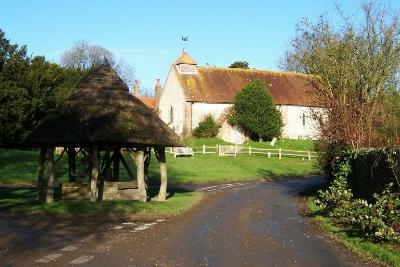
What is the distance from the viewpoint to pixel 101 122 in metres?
19.5

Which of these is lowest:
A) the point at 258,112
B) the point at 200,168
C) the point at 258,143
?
the point at 200,168

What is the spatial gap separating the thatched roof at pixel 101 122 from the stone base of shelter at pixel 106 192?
1780mm

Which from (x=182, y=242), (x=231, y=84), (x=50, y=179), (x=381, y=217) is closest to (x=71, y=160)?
(x=50, y=179)

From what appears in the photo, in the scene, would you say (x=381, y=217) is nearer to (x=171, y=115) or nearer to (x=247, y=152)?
(x=247, y=152)

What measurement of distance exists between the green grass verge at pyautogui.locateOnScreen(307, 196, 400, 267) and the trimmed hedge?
150 centimetres

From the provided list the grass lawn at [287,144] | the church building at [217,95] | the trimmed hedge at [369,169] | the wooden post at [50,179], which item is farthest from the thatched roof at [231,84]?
the trimmed hedge at [369,169]

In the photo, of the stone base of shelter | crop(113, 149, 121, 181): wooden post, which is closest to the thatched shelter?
crop(113, 149, 121, 181): wooden post

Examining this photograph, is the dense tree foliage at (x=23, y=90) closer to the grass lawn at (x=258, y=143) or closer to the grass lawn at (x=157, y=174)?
the grass lawn at (x=157, y=174)

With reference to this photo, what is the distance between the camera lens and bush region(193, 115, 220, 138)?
207 feet

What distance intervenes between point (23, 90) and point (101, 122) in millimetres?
28405

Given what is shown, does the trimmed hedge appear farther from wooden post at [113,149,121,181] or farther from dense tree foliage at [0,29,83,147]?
dense tree foliage at [0,29,83,147]

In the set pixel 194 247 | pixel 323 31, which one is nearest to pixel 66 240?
pixel 194 247

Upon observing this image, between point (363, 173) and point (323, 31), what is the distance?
869 centimetres

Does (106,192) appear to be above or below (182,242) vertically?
above
